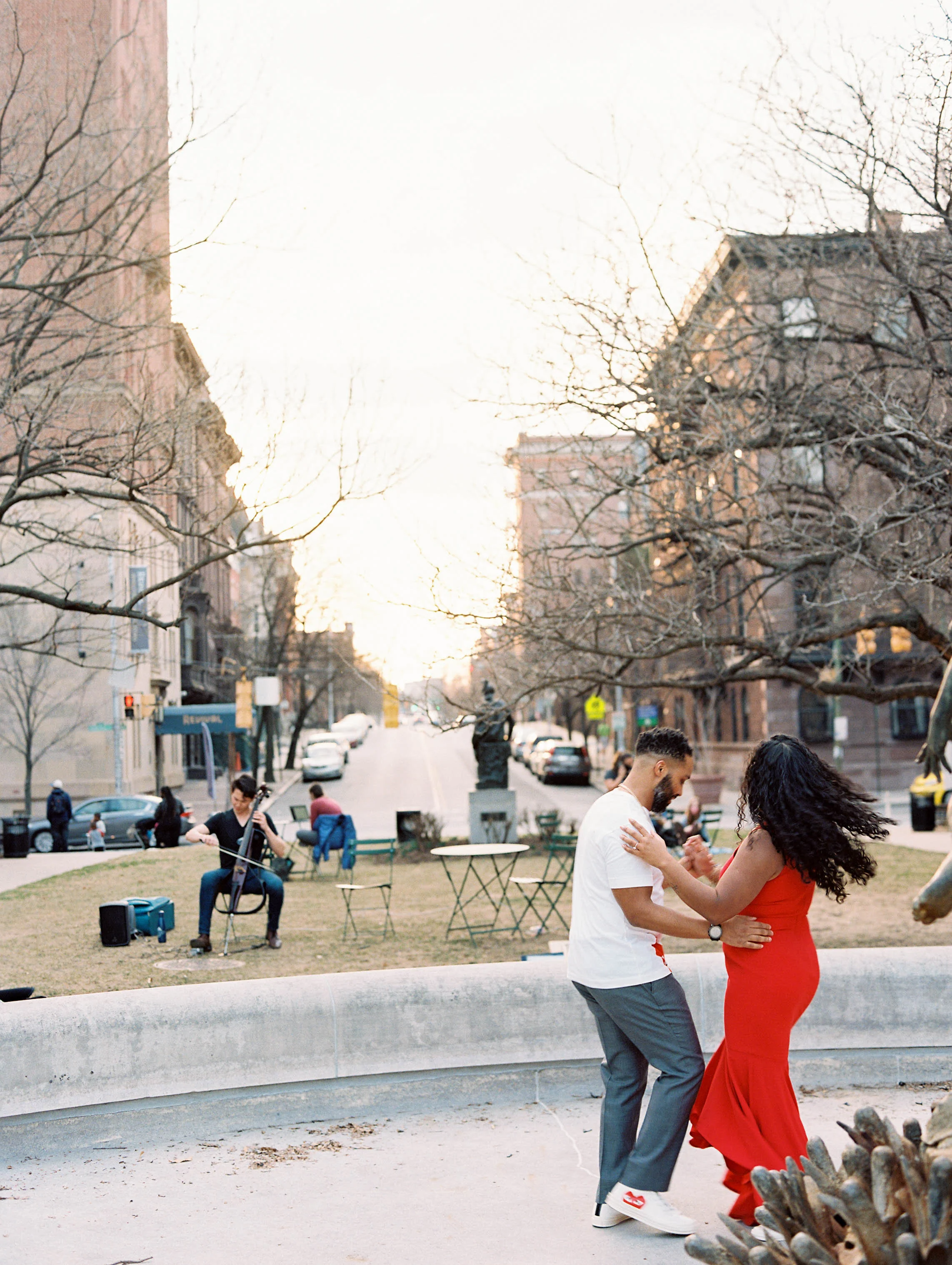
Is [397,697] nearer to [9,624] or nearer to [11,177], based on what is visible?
[11,177]

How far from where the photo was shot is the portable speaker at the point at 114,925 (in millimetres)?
11633

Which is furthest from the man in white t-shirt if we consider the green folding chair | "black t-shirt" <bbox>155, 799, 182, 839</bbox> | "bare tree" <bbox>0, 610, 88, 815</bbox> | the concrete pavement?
"bare tree" <bbox>0, 610, 88, 815</bbox>

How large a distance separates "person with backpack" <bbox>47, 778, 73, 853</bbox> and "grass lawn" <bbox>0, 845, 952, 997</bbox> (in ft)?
29.5

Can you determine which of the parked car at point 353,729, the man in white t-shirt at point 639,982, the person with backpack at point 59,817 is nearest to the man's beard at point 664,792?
the man in white t-shirt at point 639,982

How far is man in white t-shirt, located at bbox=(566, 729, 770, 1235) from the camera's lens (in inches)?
179

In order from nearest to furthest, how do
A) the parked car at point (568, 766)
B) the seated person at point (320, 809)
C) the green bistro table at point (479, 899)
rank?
the green bistro table at point (479, 899) < the seated person at point (320, 809) < the parked car at point (568, 766)

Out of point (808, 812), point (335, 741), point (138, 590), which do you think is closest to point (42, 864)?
point (138, 590)

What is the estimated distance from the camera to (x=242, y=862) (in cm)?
1102

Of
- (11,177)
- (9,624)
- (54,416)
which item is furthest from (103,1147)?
(9,624)

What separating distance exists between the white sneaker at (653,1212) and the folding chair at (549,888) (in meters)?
5.67

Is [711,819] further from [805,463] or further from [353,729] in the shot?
[353,729]

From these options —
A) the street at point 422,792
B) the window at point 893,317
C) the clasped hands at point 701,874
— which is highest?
the window at point 893,317

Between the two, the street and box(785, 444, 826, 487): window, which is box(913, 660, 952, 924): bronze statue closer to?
box(785, 444, 826, 487): window

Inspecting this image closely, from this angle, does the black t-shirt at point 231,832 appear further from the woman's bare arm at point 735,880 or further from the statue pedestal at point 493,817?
the statue pedestal at point 493,817
